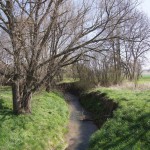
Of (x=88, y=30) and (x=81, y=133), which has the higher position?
(x=88, y=30)

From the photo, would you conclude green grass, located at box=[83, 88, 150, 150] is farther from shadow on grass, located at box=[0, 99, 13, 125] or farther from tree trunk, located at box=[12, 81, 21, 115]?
shadow on grass, located at box=[0, 99, 13, 125]

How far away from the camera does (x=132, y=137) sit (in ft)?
A: 40.9

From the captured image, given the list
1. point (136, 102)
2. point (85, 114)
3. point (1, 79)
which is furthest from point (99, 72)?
point (1, 79)

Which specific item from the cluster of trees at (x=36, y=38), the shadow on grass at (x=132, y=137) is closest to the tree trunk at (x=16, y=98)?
the cluster of trees at (x=36, y=38)

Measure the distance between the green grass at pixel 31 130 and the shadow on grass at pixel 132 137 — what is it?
3047 mm

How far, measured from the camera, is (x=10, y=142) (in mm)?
12875

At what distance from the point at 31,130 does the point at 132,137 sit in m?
5.32

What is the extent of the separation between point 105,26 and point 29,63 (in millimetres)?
5113

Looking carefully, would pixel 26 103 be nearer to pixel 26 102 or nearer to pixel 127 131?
pixel 26 102

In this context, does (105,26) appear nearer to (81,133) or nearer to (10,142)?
(81,133)

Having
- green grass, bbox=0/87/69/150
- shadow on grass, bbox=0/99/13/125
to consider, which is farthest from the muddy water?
shadow on grass, bbox=0/99/13/125

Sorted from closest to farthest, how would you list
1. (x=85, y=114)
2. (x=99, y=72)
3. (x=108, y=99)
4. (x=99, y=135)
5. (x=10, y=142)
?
(x=10, y=142), (x=99, y=135), (x=108, y=99), (x=85, y=114), (x=99, y=72)

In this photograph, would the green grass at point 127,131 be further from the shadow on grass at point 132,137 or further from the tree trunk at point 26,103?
the tree trunk at point 26,103

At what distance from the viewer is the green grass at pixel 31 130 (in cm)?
1312
